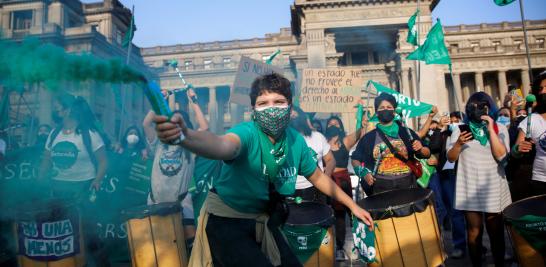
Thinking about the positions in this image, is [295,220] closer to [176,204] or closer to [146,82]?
[176,204]

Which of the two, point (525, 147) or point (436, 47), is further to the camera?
point (436, 47)

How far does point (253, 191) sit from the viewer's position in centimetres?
196

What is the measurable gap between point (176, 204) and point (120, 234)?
1903 mm

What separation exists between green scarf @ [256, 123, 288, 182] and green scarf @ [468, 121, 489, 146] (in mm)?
2819

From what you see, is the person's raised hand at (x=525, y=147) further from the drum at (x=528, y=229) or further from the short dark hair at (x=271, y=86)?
the short dark hair at (x=271, y=86)

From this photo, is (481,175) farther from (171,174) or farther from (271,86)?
(171,174)

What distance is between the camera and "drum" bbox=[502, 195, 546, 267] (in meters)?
2.53

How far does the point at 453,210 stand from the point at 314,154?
84.9 inches

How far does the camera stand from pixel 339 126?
21.1 feet

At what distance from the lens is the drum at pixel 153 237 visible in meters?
3.46

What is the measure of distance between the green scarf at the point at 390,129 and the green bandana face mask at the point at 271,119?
239 centimetres

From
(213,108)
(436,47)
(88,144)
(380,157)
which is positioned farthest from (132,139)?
(213,108)

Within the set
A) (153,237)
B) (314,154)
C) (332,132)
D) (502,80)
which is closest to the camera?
(153,237)

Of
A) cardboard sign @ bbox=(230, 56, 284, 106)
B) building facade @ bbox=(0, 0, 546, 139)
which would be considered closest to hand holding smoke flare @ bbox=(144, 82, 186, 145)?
building facade @ bbox=(0, 0, 546, 139)
